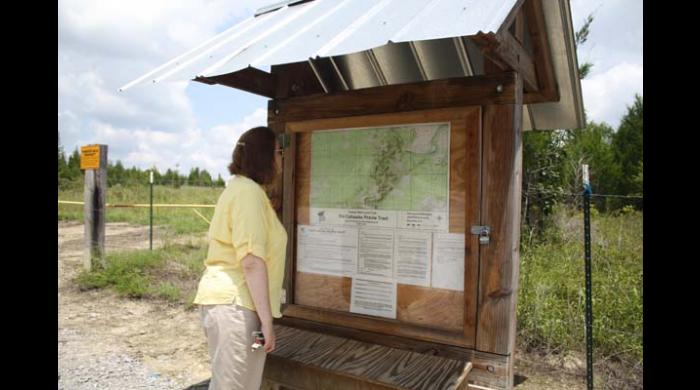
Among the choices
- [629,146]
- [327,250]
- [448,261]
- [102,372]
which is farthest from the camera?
[629,146]

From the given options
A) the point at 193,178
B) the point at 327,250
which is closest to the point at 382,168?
the point at 327,250

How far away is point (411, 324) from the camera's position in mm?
2680

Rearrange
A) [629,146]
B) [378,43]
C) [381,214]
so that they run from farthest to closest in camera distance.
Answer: [629,146] → [381,214] → [378,43]

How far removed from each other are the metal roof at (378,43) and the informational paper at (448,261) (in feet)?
3.54

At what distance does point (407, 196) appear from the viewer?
273 centimetres

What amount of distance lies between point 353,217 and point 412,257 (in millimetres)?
466

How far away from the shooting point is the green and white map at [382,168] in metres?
2.65

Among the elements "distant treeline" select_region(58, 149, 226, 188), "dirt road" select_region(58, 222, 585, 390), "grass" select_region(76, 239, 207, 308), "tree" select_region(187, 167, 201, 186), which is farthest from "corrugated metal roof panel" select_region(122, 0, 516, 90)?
"tree" select_region(187, 167, 201, 186)

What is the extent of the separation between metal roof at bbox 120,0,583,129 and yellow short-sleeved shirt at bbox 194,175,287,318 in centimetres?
60

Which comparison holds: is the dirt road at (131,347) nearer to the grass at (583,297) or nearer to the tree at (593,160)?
the grass at (583,297)

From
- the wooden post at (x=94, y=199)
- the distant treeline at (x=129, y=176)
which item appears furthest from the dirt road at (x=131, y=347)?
the distant treeline at (x=129, y=176)

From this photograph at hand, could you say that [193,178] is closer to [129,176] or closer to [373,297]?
[129,176]

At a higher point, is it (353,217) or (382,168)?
(382,168)
